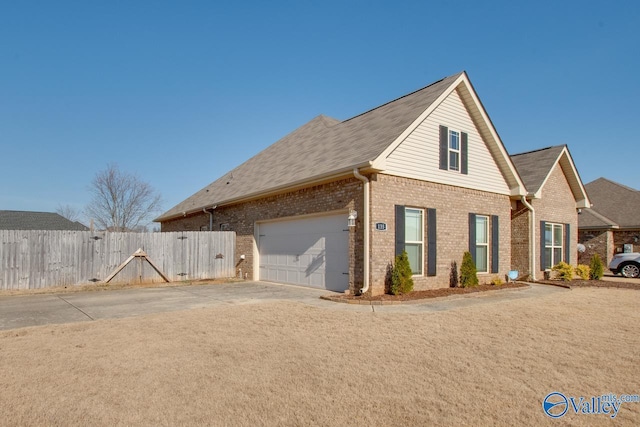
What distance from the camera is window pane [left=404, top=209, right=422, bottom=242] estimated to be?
1173 centimetres

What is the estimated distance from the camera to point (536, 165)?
17.5 meters

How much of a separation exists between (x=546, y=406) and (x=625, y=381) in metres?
1.40

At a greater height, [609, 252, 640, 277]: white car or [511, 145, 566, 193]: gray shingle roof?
[511, 145, 566, 193]: gray shingle roof

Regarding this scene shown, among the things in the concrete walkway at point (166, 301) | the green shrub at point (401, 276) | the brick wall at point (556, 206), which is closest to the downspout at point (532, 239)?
the brick wall at point (556, 206)

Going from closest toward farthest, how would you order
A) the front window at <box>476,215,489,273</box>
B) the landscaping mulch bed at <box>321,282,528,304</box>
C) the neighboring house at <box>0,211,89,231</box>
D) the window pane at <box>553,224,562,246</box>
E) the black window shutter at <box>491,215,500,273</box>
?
the landscaping mulch bed at <box>321,282,528,304</box>, the front window at <box>476,215,489,273</box>, the black window shutter at <box>491,215,500,273</box>, the window pane at <box>553,224,562,246</box>, the neighboring house at <box>0,211,89,231</box>

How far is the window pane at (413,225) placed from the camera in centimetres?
1173

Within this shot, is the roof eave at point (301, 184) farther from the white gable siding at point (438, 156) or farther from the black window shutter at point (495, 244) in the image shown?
the black window shutter at point (495, 244)

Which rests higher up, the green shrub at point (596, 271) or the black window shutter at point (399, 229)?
the black window shutter at point (399, 229)

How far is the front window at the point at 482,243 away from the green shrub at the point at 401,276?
13.8ft

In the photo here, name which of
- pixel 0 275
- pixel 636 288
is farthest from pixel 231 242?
pixel 636 288

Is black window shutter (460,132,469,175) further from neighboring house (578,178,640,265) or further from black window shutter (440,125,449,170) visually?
neighboring house (578,178,640,265)

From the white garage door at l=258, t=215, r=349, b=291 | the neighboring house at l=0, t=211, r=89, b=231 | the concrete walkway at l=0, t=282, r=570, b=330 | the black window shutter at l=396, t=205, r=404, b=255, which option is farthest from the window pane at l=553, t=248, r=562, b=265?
the neighboring house at l=0, t=211, r=89, b=231

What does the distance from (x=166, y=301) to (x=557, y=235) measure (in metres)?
15.4

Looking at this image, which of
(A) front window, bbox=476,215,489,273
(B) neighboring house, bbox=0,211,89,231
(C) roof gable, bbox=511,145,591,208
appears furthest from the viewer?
(B) neighboring house, bbox=0,211,89,231
